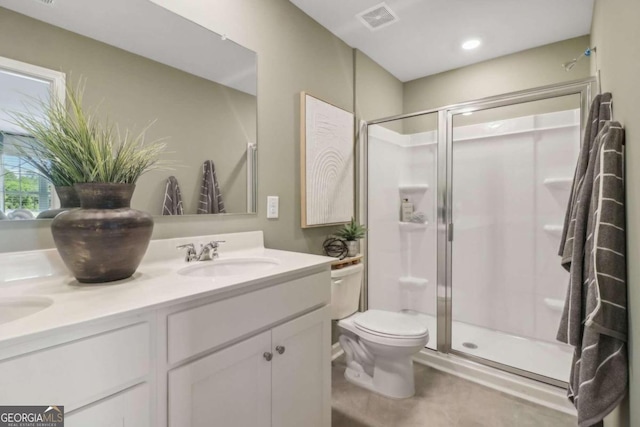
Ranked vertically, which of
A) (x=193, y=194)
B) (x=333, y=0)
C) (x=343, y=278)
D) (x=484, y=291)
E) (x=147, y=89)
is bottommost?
(x=484, y=291)

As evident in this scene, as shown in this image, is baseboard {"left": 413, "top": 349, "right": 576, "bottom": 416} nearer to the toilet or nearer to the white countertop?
the toilet

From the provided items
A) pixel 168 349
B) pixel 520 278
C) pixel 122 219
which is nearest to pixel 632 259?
pixel 168 349

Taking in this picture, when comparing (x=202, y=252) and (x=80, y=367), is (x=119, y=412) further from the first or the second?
(x=202, y=252)

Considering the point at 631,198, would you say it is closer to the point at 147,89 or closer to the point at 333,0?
the point at 147,89

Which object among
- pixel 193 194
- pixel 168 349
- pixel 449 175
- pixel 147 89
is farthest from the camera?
pixel 449 175

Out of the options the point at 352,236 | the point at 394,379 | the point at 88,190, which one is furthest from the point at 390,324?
the point at 88,190

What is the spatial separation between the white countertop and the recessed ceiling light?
221 centimetres

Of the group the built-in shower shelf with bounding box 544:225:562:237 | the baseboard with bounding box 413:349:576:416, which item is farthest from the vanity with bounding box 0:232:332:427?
the built-in shower shelf with bounding box 544:225:562:237

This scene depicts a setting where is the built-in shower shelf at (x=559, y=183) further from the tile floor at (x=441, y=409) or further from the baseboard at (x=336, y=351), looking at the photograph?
the baseboard at (x=336, y=351)

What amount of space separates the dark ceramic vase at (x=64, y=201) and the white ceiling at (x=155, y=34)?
1.89 feet

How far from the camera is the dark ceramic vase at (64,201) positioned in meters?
1.04

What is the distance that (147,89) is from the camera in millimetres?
1283

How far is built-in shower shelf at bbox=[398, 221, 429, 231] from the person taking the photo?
112 inches

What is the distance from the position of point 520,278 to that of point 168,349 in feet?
8.90
